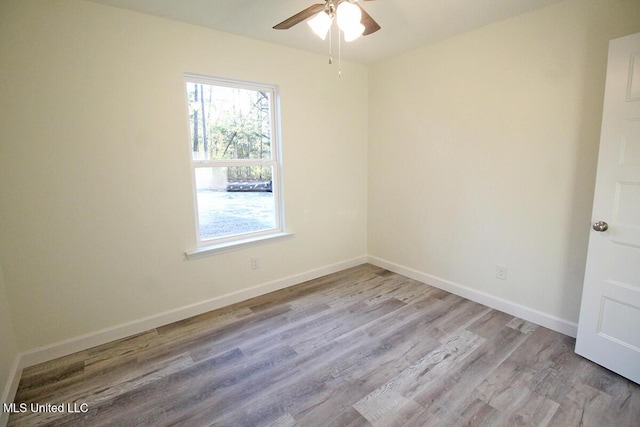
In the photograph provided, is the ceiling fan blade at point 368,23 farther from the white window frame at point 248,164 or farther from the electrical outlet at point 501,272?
the electrical outlet at point 501,272

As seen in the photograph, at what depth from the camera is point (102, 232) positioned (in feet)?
7.41

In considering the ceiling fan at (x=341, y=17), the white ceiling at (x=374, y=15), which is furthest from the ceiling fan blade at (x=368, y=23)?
the white ceiling at (x=374, y=15)

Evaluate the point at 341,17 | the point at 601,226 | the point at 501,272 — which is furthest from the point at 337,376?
the point at 341,17

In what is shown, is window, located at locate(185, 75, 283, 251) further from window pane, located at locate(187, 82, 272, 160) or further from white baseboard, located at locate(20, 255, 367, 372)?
white baseboard, located at locate(20, 255, 367, 372)

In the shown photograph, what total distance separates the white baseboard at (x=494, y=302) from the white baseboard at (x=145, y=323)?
109 cm

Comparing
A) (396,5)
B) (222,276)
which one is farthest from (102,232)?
(396,5)

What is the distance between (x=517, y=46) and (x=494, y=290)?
207 centimetres

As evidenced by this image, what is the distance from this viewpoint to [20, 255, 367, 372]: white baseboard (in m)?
2.14

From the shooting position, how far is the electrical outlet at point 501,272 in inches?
106

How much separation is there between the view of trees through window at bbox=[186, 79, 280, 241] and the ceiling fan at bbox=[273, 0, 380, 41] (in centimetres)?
111

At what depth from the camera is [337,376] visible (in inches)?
76.9

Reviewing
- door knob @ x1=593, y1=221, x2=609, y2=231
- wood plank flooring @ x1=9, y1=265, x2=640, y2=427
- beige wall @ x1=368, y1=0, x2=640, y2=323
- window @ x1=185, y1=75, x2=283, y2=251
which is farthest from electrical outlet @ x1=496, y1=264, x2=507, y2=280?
window @ x1=185, y1=75, x2=283, y2=251

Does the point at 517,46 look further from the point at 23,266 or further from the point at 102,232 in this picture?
the point at 23,266

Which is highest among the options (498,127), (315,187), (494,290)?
(498,127)
